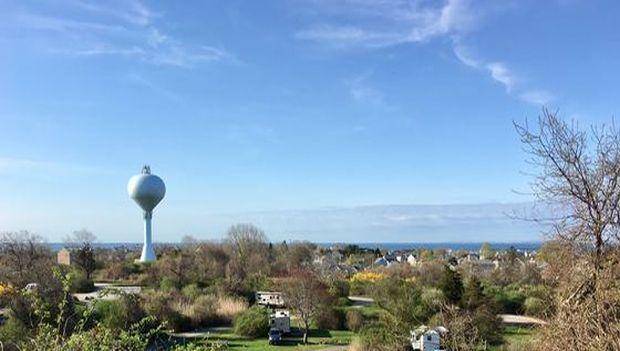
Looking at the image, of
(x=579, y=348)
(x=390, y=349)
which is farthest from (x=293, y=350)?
(x=579, y=348)

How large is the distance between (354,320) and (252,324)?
4211 millimetres

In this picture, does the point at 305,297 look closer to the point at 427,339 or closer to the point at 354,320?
the point at 354,320

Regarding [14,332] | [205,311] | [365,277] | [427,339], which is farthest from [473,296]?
[365,277]

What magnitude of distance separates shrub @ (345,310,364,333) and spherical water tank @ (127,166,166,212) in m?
29.1

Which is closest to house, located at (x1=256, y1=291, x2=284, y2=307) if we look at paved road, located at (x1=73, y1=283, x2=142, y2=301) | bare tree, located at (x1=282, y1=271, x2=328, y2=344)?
bare tree, located at (x1=282, y1=271, x2=328, y2=344)

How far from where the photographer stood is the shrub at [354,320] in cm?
2364

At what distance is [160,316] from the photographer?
21.9 metres

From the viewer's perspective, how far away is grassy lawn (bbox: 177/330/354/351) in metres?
19.6

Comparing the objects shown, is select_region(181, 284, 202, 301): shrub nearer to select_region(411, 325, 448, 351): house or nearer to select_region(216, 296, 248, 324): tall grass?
select_region(216, 296, 248, 324): tall grass

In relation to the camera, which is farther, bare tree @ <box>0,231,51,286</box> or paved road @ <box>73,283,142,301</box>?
bare tree @ <box>0,231,51,286</box>

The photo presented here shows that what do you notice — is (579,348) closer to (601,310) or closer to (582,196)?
(601,310)

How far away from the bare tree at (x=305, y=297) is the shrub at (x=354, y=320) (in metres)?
1.18

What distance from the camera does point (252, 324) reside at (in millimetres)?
21953

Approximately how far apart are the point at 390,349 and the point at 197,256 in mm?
30751
